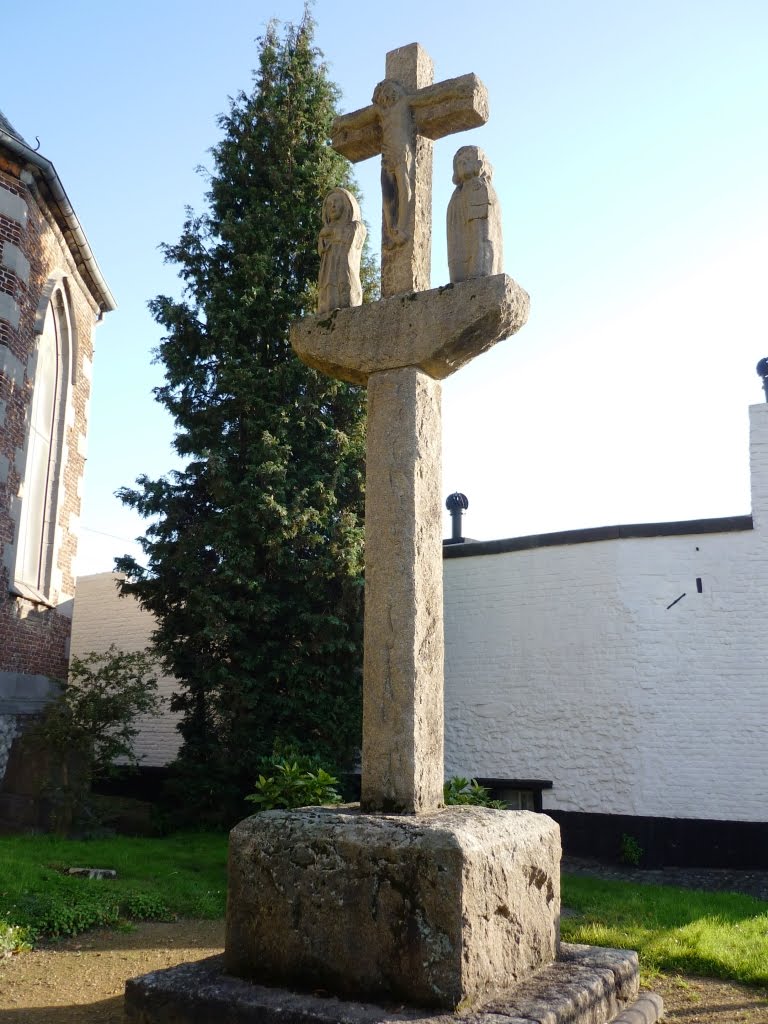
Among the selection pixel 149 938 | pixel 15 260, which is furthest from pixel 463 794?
pixel 15 260

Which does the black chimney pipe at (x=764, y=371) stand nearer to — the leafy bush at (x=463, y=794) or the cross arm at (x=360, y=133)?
the leafy bush at (x=463, y=794)

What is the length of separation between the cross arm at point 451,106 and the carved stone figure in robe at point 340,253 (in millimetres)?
618

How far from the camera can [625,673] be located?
410 inches

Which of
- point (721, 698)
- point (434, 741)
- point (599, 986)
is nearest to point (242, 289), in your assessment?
point (721, 698)

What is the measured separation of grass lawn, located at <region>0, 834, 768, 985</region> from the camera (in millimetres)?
5711

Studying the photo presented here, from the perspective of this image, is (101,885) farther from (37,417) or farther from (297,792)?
(37,417)

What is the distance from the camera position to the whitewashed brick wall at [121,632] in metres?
14.2

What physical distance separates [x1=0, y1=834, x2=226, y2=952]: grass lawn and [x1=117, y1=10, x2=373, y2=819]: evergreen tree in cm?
154

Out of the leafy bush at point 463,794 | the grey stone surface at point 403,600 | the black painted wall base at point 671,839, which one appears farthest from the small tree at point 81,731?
the grey stone surface at point 403,600

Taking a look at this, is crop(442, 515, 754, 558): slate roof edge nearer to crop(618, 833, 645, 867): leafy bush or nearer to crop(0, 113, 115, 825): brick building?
crop(618, 833, 645, 867): leafy bush

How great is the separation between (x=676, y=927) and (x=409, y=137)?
558cm

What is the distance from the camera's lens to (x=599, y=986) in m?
3.95

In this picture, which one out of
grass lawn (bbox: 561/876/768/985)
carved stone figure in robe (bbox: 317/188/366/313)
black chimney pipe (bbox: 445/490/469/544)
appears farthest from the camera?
black chimney pipe (bbox: 445/490/469/544)

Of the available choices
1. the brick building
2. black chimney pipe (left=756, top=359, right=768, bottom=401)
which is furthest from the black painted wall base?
the brick building
